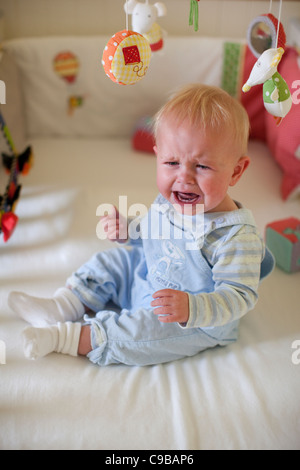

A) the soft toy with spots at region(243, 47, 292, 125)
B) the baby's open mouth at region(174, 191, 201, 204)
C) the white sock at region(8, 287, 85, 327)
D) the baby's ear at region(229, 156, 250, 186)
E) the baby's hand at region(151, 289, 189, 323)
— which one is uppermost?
the soft toy with spots at region(243, 47, 292, 125)

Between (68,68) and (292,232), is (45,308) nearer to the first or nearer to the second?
(292,232)

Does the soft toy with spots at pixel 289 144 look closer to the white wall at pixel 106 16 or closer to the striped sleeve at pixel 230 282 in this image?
the white wall at pixel 106 16

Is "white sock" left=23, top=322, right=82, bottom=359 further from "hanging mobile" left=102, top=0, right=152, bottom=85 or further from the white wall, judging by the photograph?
the white wall

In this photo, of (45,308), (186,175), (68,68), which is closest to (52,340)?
(45,308)

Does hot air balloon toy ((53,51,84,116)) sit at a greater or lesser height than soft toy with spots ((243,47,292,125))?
lesser

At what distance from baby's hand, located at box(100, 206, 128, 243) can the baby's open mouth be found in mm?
177

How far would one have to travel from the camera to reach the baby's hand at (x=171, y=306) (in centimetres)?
76

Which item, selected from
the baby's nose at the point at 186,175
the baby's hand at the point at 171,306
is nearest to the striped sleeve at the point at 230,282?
the baby's hand at the point at 171,306

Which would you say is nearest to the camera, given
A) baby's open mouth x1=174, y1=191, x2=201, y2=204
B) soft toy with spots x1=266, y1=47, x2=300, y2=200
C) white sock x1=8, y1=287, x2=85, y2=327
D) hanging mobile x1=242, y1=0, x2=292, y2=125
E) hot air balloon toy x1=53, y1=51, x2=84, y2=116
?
hanging mobile x1=242, y1=0, x2=292, y2=125

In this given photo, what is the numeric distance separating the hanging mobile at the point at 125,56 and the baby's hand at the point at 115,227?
0.93 ft

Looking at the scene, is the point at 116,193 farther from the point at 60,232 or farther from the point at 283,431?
the point at 283,431

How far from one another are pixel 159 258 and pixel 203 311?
0.60 ft

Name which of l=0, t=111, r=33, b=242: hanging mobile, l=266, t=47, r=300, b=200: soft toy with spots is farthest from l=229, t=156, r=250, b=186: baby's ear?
l=0, t=111, r=33, b=242: hanging mobile

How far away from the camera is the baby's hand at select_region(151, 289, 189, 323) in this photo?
0.76m
